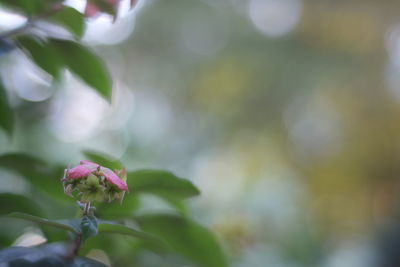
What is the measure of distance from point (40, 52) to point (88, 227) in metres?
0.20

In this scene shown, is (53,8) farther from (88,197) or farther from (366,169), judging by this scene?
(366,169)

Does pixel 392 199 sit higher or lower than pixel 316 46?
lower

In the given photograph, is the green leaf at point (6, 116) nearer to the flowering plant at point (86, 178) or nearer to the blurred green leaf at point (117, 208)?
the flowering plant at point (86, 178)

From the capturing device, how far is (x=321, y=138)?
3.79 m

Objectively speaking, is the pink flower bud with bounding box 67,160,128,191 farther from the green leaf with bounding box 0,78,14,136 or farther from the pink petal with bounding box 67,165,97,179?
the green leaf with bounding box 0,78,14,136

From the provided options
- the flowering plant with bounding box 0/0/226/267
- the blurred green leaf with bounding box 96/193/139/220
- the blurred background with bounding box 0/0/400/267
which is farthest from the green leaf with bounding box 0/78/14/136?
the blurred background with bounding box 0/0/400/267

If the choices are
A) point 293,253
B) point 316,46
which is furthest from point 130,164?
point 316,46

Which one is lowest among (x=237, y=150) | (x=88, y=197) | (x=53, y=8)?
(x=88, y=197)

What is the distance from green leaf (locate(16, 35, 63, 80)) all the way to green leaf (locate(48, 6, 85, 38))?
2 centimetres

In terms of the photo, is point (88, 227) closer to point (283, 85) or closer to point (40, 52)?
point (40, 52)

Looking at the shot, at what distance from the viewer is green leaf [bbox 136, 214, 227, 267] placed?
0.42 m

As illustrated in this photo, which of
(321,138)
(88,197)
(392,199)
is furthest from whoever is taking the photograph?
(321,138)

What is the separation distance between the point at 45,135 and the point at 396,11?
12.6 feet

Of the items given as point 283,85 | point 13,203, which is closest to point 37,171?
point 13,203
